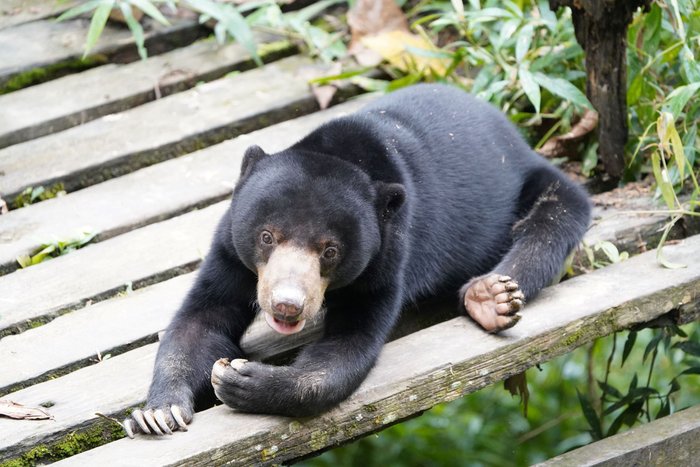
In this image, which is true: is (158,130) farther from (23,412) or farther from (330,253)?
(23,412)

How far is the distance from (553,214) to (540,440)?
2.50m

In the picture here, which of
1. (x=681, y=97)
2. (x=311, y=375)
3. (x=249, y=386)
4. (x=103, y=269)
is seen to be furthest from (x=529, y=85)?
(x=249, y=386)

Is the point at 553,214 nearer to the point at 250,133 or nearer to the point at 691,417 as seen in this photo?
the point at 691,417

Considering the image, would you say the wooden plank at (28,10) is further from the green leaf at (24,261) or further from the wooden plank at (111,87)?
the green leaf at (24,261)

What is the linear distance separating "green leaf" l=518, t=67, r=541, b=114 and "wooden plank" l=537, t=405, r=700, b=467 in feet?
5.50

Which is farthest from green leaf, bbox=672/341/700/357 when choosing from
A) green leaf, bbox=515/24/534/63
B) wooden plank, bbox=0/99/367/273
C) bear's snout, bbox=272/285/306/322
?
bear's snout, bbox=272/285/306/322

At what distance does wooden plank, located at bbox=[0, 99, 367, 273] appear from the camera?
491 cm

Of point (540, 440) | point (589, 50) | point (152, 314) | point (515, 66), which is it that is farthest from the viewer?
point (540, 440)

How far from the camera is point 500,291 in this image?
3930mm

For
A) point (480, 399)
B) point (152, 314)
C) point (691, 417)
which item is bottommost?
point (480, 399)

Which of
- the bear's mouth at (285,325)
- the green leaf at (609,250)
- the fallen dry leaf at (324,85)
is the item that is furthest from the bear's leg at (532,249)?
the fallen dry leaf at (324,85)

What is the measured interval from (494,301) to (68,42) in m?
3.52

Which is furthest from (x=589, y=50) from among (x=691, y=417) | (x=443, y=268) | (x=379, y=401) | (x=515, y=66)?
(x=379, y=401)

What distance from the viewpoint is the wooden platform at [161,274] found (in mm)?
3465
